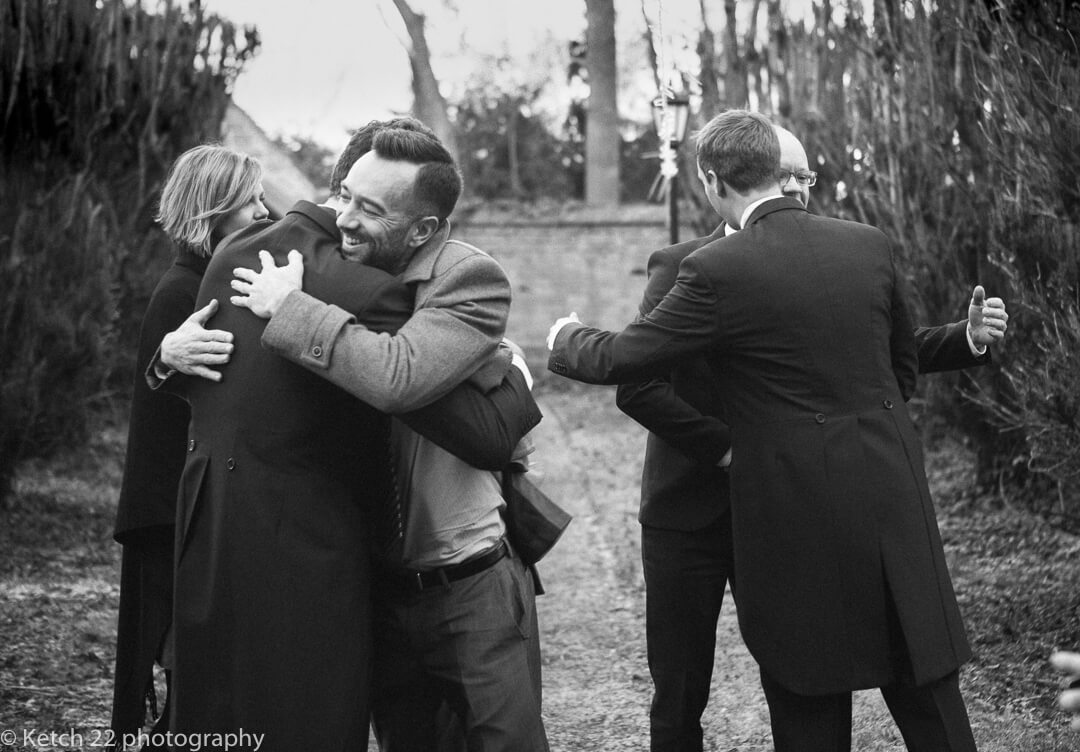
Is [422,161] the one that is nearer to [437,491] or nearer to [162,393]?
[437,491]

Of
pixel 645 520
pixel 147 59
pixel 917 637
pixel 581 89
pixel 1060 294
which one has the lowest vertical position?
pixel 917 637

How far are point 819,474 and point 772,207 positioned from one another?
2.46 ft

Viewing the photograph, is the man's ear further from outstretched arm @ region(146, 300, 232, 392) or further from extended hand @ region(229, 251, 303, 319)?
outstretched arm @ region(146, 300, 232, 392)

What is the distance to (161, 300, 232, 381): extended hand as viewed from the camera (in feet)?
9.69

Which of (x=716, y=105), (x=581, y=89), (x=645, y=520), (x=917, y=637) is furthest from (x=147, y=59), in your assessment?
(x=581, y=89)

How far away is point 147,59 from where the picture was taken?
1128 centimetres

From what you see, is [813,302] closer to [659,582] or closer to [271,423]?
[659,582]

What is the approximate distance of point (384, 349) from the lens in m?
2.85

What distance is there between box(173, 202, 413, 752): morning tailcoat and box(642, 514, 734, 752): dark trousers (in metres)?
1.25

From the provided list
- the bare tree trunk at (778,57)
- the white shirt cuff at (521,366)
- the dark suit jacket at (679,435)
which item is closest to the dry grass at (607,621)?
the dark suit jacket at (679,435)

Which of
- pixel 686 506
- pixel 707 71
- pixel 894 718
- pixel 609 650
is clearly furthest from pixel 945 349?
pixel 707 71

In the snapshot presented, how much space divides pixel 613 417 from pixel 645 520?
12.4 metres

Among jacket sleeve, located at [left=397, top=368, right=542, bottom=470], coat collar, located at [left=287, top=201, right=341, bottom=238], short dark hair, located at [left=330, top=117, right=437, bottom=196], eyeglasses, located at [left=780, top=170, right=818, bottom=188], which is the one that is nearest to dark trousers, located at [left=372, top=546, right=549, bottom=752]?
jacket sleeve, located at [left=397, top=368, right=542, bottom=470]

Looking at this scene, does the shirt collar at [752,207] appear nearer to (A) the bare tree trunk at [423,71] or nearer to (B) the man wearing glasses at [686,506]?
(B) the man wearing glasses at [686,506]
